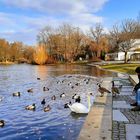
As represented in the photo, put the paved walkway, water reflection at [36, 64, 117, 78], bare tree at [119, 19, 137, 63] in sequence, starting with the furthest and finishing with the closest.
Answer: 1. bare tree at [119, 19, 137, 63]
2. water reflection at [36, 64, 117, 78]
3. the paved walkway

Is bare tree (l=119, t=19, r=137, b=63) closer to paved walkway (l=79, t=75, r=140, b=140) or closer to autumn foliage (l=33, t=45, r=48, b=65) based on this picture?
autumn foliage (l=33, t=45, r=48, b=65)

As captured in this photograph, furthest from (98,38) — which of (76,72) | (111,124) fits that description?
(111,124)

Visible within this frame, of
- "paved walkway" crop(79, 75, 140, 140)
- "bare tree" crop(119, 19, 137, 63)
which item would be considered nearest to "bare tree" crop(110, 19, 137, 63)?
"bare tree" crop(119, 19, 137, 63)

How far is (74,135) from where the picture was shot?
11992mm

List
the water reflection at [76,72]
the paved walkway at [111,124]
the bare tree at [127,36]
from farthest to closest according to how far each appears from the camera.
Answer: the bare tree at [127,36]
the water reflection at [76,72]
the paved walkway at [111,124]

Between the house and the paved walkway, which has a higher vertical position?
the house

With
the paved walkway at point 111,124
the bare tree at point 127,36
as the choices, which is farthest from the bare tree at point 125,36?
the paved walkway at point 111,124

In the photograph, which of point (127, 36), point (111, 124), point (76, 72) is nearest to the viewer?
point (111, 124)

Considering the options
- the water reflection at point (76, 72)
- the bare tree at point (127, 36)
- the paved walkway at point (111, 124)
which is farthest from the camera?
the bare tree at point (127, 36)

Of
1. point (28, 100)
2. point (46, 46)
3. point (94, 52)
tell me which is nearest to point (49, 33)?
point (46, 46)

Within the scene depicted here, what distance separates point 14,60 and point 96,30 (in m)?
33.4

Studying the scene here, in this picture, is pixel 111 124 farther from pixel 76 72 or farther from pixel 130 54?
pixel 130 54

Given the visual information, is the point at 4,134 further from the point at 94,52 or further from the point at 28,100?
the point at 94,52

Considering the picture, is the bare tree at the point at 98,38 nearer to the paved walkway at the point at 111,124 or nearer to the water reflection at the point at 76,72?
the water reflection at the point at 76,72
